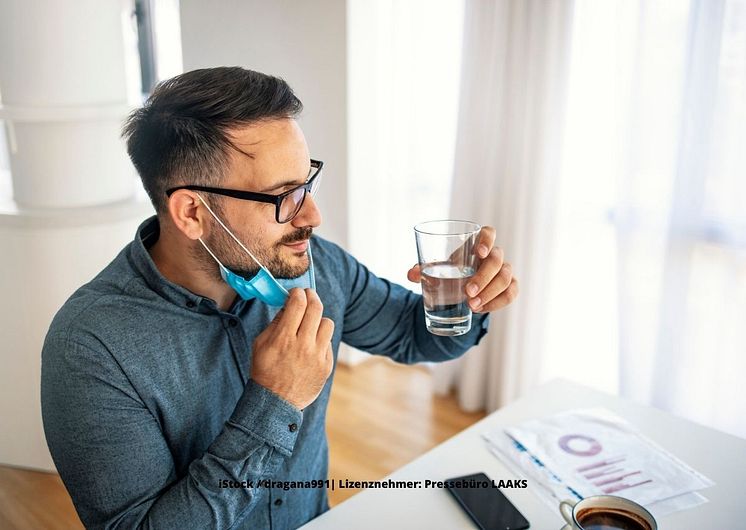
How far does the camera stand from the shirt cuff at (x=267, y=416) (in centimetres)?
110

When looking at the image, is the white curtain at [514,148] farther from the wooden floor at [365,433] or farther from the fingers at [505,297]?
the fingers at [505,297]

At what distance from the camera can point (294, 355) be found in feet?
3.69

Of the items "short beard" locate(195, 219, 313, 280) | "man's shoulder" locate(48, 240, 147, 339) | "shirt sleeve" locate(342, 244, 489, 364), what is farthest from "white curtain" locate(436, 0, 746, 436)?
"man's shoulder" locate(48, 240, 147, 339)

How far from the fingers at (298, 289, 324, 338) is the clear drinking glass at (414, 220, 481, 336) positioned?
182 mm

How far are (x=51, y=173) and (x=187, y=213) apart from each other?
4.65 ft

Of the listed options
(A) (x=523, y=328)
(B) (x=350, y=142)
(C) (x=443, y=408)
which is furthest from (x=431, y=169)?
(C) (x=443, y=408)

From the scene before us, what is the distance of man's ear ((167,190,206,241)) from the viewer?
1.25 metres

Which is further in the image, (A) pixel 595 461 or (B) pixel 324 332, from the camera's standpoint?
(A) pixel 595 461

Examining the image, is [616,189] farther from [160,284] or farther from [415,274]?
[160,284]

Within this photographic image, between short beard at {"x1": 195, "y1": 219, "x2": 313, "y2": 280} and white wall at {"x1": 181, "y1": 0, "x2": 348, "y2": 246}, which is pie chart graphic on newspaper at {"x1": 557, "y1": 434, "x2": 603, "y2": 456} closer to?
short beard at {"x1": 195, "y1": 219, "x2": 313, "y2": 280}

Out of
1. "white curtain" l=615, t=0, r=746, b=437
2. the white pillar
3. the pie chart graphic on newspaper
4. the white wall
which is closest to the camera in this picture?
the pie chart graphic on newspaper

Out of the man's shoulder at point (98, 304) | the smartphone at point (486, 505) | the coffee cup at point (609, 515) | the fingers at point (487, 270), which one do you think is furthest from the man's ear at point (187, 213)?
the coffee cup at point (609, 515)

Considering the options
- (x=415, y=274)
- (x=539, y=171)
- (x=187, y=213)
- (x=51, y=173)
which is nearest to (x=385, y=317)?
(x=415, y=274)

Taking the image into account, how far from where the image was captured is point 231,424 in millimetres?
1107
